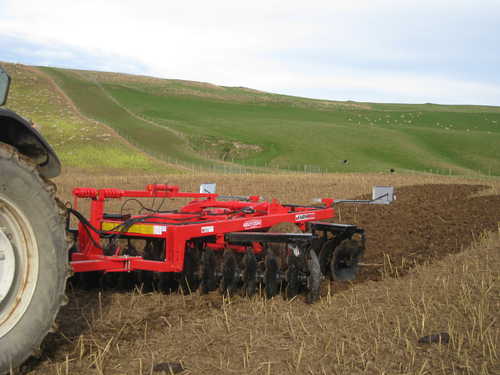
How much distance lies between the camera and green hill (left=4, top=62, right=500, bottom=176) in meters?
47.1

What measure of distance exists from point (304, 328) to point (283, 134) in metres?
54.1

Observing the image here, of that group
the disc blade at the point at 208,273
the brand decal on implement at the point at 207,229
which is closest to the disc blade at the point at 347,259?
the disc blade at the point at 208,273

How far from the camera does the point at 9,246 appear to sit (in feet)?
9.18

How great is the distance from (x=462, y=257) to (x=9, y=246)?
5937 mm

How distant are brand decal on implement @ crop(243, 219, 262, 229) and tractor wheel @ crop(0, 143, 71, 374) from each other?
8.78 ft

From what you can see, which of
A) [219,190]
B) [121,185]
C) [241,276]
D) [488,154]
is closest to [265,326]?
[241,276]

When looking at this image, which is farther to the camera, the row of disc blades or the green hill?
the green hill

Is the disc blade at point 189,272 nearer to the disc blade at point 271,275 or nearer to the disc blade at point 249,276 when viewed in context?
the disc blade at point 249,276

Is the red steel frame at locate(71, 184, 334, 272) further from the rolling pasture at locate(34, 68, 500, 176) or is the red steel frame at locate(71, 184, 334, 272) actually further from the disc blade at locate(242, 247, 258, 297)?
the rolling pasture at locate(34, 68, 500, 176)

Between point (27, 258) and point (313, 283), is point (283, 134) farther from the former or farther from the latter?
point (27, 258)

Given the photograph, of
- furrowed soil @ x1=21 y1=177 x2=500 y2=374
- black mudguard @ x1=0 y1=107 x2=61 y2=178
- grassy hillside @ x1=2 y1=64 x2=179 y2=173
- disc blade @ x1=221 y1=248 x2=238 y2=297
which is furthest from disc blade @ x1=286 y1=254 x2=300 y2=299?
grassy hillside @ x1=2 y1=64 x2=179 y2=173

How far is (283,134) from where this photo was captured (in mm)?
57250

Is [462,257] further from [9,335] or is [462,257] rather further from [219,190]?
[219,190]

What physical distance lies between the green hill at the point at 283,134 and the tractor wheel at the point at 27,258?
1496 inches
